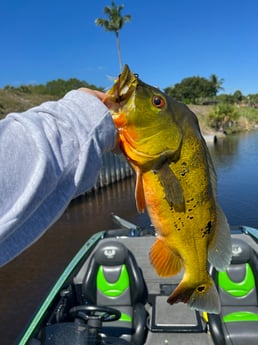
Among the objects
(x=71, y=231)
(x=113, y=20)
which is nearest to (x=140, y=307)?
(x=71, y=231)

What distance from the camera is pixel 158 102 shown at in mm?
1387

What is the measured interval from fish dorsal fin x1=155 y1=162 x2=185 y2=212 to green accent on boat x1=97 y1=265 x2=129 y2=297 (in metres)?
3.90

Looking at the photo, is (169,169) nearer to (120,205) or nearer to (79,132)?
(79,132)

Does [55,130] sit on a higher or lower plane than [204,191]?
higher

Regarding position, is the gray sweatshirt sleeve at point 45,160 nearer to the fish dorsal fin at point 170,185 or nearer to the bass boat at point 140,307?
the fish dorsal fin at point 170,185

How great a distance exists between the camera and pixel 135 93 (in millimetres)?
1343

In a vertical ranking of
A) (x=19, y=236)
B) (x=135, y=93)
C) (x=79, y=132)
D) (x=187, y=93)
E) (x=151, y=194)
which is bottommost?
(x=19, y=236)

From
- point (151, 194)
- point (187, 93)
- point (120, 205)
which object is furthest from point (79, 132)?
point (187, 93)

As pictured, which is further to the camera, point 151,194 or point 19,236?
point 151,194

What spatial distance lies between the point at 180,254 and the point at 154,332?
3.72m

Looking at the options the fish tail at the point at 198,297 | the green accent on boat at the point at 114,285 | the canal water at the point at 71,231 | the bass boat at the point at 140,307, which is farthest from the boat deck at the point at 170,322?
the fish tail at the point at 198,297

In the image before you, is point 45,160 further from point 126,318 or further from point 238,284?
point 238,284

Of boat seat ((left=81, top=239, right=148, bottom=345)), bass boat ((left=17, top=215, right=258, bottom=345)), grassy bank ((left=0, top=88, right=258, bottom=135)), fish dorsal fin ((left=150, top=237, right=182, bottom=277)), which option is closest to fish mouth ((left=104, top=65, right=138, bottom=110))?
fish dorsal fin ((left=150, top=237, right=182, bottom=277))

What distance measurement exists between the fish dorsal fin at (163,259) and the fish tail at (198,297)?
8 cm
